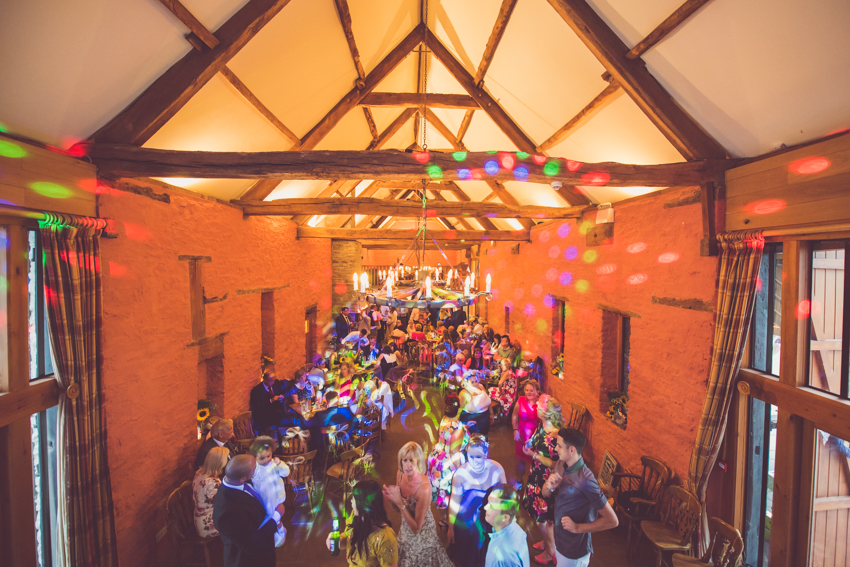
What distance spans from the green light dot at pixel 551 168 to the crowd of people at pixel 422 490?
95.8 inches

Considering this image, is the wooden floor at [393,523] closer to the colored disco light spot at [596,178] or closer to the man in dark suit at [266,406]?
the man in dark suit at [266,406]

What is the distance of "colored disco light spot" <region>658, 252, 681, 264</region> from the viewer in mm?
3795

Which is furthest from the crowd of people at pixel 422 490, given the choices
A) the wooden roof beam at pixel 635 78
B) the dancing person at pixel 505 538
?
the wooden roof beam at pixel 635 78

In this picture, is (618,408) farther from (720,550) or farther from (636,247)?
(636,247)

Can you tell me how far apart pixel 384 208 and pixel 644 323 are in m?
4.17

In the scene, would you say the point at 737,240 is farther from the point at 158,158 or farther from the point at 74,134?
the point at 74,134

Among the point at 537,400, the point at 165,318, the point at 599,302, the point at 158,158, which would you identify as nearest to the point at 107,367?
the point at 165,318

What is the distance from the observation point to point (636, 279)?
4.50 m

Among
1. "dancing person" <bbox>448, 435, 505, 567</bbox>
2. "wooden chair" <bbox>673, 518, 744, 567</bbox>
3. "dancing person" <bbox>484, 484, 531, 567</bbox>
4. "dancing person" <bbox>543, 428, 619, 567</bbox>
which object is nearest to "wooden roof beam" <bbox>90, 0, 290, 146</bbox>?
"dancing person" <bbox>448, 435, 505, 567</bbox>

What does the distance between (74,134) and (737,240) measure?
5715 millimetres

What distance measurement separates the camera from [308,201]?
562 cm

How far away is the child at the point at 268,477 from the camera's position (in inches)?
127

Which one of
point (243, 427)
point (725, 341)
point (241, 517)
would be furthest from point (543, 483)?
point (243, 427)

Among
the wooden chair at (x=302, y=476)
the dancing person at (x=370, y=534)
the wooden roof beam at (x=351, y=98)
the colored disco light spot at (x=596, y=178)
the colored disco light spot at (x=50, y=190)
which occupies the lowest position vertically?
the wooden chair at (x=302, y=476)
